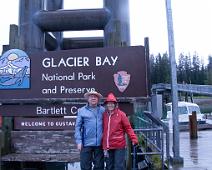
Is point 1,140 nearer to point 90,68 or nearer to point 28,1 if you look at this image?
point 90,68

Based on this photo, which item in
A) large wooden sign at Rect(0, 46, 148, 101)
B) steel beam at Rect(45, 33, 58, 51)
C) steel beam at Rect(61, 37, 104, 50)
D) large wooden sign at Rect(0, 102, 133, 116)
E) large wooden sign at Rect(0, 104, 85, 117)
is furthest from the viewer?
steel beam at Rect(45, 33, 58, 51)

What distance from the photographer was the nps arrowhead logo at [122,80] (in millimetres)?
8500

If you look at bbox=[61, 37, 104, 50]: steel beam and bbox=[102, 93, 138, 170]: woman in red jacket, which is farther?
bbox=[61, 37, 104, 50]: steel beam

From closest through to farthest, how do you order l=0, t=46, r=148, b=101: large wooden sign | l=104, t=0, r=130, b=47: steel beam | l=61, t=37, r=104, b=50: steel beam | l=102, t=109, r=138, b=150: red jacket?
l=102, t=109, r=138, b=150: red jacket, l=0, t=46, r=148, b=101: large wooden sign, l=104, t=0, r=130, b=47: steel beam, l=61, t=37, r=104, b=50: steel beam

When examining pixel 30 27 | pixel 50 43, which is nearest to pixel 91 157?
pixel 30 27

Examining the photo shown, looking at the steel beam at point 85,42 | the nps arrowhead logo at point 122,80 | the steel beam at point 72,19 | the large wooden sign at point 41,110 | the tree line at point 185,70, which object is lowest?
the large wooden sign at point 41,110

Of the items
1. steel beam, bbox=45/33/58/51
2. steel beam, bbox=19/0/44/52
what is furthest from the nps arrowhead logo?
steel beam, bbox=45/33/58/51

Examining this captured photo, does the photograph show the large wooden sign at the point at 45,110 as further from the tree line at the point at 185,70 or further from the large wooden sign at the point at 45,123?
the tree line at the point at 185,70

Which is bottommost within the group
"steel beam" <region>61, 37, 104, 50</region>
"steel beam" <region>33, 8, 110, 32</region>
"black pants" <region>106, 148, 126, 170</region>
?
"black pants" <region>106, 148, 126, 170</region>

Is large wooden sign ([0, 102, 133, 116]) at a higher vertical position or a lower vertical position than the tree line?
lower

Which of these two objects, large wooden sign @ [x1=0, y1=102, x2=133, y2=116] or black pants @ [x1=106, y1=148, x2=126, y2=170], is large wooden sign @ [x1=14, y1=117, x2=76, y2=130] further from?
black pants @ [x1=106, y1=148, x2=126, y2=170]

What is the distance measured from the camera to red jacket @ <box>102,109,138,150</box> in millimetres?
6961

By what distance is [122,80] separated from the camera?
853 cm

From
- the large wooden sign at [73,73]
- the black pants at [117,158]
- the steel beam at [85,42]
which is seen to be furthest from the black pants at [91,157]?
the steel beam at [85,42]
